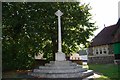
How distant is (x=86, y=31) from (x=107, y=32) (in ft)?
48.8

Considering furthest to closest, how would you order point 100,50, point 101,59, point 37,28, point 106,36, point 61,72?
point 100,50 < point 106,36 < point 101,59 < point 37,28 < point 61,72

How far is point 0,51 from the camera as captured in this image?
2247 cm

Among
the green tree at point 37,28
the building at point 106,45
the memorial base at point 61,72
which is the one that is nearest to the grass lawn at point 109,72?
the memorial base at point 61,72

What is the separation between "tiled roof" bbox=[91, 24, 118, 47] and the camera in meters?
37.2

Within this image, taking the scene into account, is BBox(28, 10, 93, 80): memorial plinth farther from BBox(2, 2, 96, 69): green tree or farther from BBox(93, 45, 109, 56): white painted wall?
BBox(93, 45, 109, 56): white painted wall

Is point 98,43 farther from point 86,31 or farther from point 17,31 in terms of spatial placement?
point 17,31

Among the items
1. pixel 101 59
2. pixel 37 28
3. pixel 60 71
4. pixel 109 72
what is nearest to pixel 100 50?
pixel 101 59

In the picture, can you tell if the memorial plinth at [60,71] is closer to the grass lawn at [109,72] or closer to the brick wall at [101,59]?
the grass lawn at [109,72]

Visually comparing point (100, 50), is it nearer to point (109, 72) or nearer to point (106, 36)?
point (106, 36)

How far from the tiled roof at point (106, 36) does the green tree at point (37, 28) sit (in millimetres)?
10891

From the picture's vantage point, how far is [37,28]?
24219mm

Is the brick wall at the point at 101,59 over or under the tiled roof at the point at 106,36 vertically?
under

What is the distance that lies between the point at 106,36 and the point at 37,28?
17.9m

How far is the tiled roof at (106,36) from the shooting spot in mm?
37231
